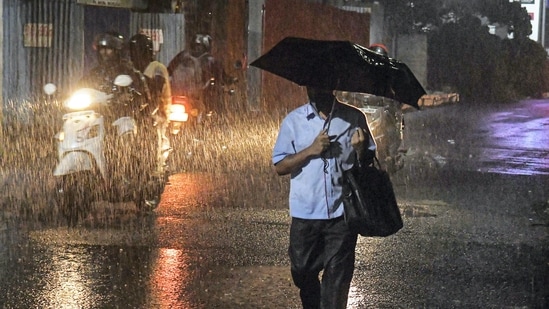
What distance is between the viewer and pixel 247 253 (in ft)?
25.6

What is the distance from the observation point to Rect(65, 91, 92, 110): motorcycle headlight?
8.65 m

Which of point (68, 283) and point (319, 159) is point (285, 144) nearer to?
point (319, 159)

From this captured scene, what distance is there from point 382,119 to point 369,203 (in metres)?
7.87

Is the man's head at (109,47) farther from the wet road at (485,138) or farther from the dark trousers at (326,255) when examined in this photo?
the wet road at (485,138)

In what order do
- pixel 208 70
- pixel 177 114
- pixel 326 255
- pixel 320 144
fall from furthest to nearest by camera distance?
pixel 208 70 → pixel 177 114 → pixel 326 255 → pixel 320 144

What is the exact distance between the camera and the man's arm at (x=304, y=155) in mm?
4926

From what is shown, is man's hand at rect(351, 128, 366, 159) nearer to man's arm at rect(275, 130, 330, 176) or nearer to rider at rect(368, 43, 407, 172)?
man's arm at rect(275, 130, 330, 176)

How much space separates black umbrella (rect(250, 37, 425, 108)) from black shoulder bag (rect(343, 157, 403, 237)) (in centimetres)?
44

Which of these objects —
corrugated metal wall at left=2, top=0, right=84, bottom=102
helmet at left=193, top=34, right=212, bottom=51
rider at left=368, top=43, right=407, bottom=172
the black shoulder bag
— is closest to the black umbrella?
the black shoulder bag

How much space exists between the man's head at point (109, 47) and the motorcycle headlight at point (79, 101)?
0.73m

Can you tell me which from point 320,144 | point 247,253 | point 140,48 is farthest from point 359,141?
point 140,48

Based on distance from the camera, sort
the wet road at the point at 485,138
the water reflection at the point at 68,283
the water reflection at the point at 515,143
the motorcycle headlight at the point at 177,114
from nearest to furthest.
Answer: the water reflection at the point at 68,283 → the motorcycle headlight at the point at 177,114 → the water reflection at the point at 515,143 → the wet road at the point at 485,138

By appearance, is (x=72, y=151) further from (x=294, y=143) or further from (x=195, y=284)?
(x=294, y=143)

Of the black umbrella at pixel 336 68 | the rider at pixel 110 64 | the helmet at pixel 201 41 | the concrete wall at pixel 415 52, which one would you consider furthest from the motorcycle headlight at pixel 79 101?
the concrete wall at pixel 415 52
